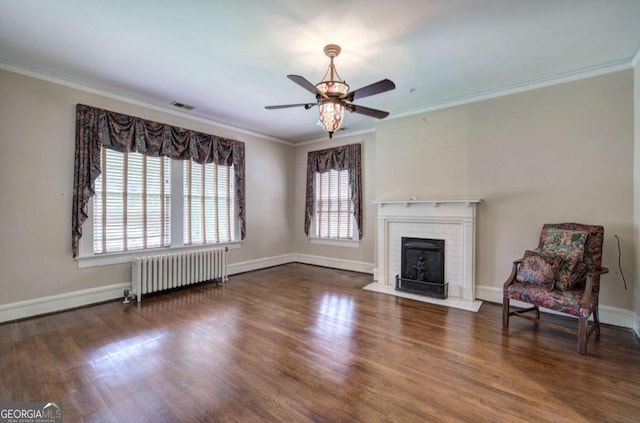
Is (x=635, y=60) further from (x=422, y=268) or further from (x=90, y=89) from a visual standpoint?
(x=90, y=89)

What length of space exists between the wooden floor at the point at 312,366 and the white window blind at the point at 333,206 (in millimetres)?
2661

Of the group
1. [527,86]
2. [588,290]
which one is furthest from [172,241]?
[527,86]

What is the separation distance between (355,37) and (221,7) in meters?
1.27

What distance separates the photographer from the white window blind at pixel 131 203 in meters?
4.12

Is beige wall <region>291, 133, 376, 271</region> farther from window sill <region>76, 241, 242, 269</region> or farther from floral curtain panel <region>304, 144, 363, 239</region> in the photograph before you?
window sill <region>76, 241, 242, 269</region>

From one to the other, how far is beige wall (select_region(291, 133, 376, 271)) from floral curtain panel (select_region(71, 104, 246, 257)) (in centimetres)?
208

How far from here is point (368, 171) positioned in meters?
5.94

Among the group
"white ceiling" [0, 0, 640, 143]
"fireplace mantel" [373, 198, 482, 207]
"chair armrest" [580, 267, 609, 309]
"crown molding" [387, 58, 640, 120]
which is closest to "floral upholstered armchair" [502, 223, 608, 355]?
"chair armrest" [580, 267, 609, 309]

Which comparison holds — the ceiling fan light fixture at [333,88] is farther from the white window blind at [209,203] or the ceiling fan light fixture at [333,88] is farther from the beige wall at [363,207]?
the white window blind at [209,203]

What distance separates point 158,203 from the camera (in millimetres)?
4719

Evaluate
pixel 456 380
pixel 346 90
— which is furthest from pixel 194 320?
pixel 346 90

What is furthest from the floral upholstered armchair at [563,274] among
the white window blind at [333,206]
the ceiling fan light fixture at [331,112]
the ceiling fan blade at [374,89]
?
the white window blind at [333,206]

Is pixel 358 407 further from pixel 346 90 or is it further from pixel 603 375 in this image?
pixel 346 90

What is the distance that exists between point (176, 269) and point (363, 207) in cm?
372
